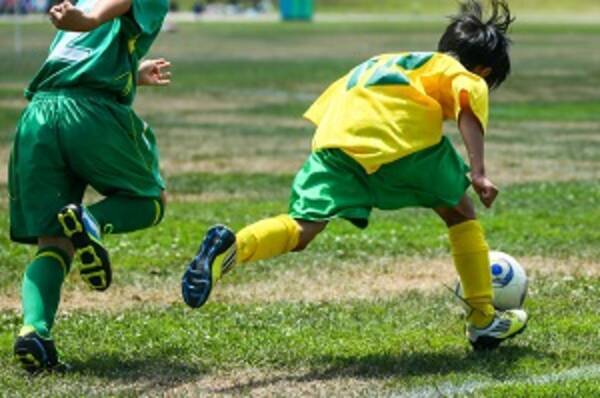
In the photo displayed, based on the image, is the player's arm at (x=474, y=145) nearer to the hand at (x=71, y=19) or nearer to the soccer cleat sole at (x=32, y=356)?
the hand at (x=71, y=19)

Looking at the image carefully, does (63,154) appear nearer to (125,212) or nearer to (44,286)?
(125,212)

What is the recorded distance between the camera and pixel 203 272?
19.5 ft

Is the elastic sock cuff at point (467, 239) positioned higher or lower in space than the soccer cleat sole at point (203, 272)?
lower

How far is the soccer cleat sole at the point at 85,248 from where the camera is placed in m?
6.03

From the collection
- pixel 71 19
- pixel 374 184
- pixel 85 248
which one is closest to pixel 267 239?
pixel 374 184

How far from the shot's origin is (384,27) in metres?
62.1

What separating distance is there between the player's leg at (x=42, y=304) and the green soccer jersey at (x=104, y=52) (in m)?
0.68

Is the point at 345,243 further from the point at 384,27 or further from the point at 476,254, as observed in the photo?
the point at 384,27

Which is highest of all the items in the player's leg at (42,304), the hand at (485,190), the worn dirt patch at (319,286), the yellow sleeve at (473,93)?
the yellow sleeve at (473,93)

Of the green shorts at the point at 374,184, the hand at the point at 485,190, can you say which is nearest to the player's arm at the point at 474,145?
the hand at the point at 485,190

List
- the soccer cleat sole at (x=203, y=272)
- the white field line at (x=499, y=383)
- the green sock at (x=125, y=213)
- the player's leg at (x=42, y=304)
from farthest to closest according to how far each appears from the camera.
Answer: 1. the green sock at (x=125, y=213)
2. the player's leg at (x=42, y=304)
3. the soccer cleat sole at (x=203, y=272)
4. the white field line at (x=499, y=383)

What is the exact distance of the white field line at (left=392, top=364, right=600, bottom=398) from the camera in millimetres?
5820

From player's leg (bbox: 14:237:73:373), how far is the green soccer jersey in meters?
0.68

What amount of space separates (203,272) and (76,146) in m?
0.84
